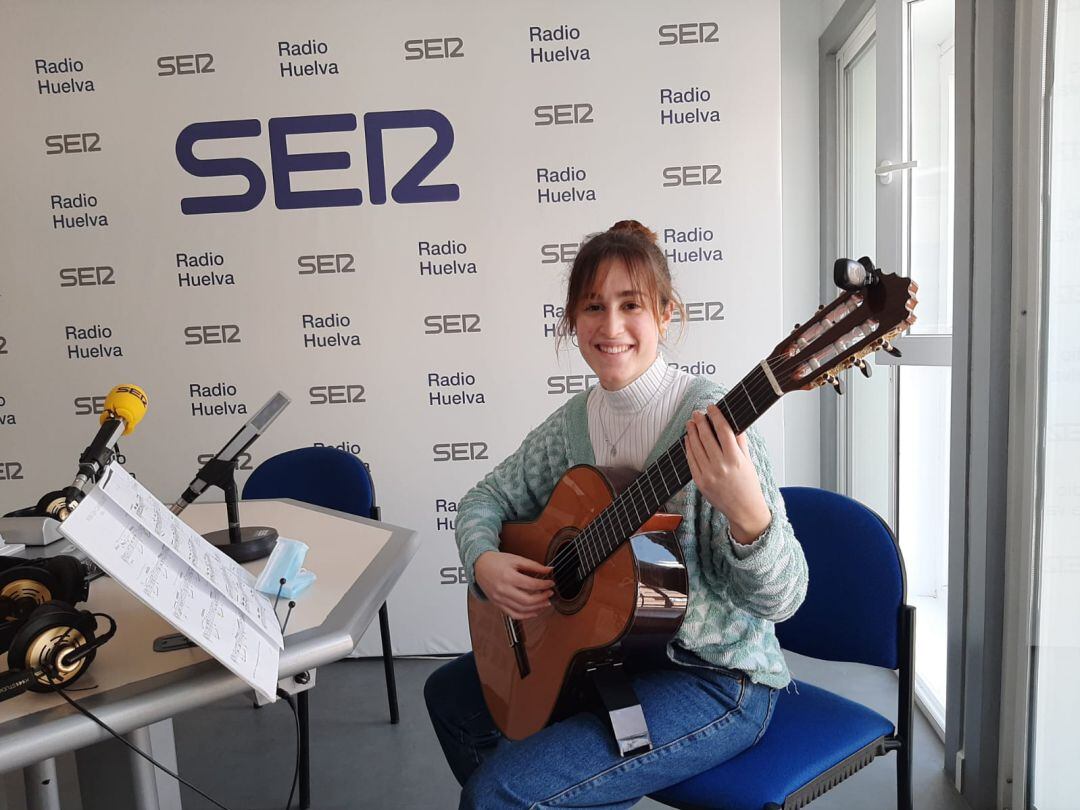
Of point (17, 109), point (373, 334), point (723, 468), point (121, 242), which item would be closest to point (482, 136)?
point (373, 334)

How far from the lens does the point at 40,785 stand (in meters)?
1.32

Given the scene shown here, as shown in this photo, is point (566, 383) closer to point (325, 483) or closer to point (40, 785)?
Answer: point (325, 483)

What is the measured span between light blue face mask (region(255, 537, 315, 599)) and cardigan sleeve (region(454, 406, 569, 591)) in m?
0.34

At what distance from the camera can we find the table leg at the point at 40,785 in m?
1.31

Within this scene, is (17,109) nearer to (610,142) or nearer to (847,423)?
(610,142)

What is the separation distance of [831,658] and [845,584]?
177 mm

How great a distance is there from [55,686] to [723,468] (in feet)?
3.22

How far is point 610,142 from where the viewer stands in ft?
9.43

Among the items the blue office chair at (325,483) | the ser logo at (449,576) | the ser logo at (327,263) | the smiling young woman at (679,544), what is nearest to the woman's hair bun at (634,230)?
the smiling young woman at (679,544)

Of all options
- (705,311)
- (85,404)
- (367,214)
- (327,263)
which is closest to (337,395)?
(327,263)

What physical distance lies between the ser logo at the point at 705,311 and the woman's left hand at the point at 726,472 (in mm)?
1817

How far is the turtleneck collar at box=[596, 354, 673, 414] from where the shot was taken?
1.48 meters

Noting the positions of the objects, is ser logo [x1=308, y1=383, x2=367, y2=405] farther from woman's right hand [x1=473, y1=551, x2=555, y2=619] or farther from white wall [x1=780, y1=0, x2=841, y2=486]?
white wall [x1=780, y1=0, x2=841, y2=486]

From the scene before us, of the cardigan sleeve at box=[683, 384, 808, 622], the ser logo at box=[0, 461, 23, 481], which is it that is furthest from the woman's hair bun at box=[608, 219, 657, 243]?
the ser logo at box=[0, 461, 23, 481]
